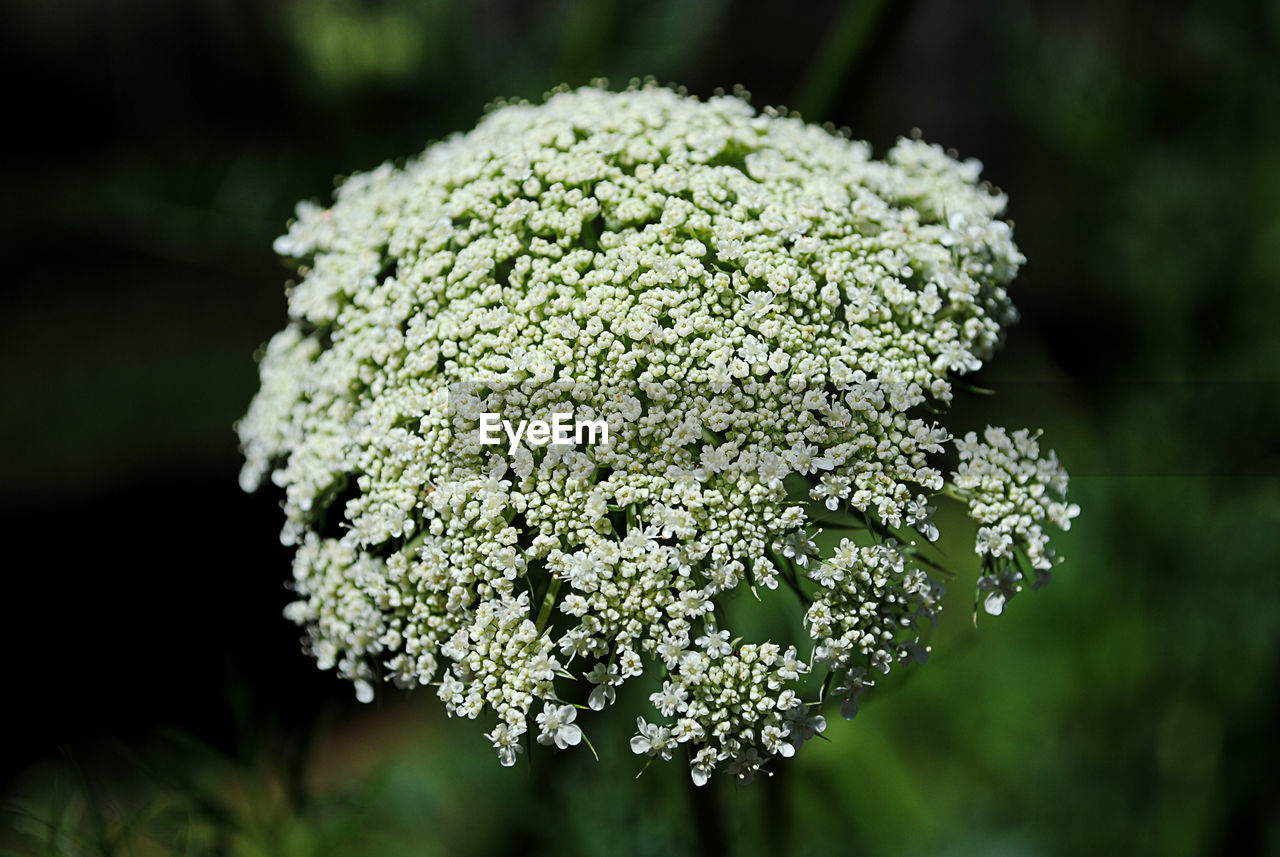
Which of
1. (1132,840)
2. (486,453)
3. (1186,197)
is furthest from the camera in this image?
(1186,197)

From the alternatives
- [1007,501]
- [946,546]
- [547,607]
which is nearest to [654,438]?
[547,607]

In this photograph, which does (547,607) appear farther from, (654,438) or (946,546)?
(946,546)

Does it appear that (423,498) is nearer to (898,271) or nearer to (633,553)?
(633,553)

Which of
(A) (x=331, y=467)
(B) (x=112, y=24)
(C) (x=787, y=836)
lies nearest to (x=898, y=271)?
(A) (x=331, y=467)

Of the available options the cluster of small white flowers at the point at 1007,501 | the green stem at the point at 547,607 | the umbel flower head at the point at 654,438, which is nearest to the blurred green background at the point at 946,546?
the cluster of small white flowers at the point at 1007,501

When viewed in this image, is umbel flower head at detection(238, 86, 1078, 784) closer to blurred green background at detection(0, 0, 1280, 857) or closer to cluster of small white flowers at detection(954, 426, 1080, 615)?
cluster of small white flowers at detection(954, 426, 1080, 615)

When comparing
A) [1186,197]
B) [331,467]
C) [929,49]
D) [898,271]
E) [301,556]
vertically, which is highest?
[929,49]

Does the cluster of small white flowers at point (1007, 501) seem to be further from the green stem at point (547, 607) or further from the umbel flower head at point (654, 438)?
Result: the green stem at point (547, 607)
